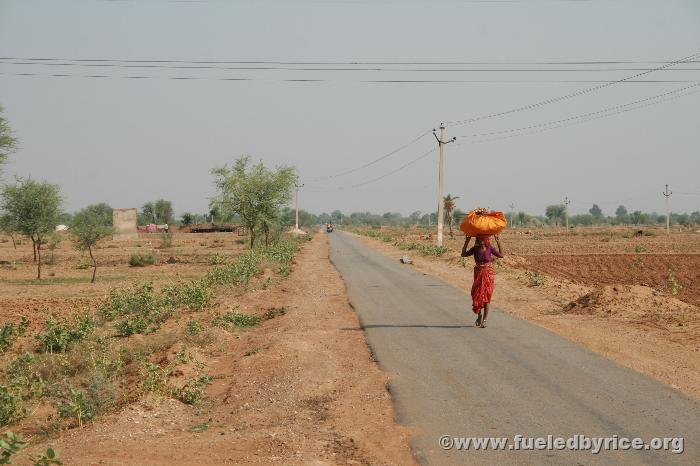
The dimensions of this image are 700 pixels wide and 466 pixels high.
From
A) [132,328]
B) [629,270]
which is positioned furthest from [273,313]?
[629,270]

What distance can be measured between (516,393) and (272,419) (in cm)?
301

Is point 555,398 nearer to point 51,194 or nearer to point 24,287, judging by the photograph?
point 24,287

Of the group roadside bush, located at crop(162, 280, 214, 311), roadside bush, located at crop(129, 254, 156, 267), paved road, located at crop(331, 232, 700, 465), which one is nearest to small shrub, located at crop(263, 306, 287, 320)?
roadside bush, located at crop(162, 280, 214, 311)

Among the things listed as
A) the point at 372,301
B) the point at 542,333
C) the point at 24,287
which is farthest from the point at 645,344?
the point at 24,287

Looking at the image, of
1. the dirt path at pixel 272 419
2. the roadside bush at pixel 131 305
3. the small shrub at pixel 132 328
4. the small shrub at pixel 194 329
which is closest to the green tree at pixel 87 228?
the roadside bush at pixel 131 305

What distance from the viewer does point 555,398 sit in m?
7.63

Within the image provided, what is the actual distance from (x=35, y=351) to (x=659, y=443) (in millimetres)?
12483

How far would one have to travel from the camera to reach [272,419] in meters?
7.32

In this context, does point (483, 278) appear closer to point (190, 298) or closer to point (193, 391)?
point (193, 391)

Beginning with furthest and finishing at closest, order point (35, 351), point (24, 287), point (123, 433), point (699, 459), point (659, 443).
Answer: point (24, 287), point (35, 351), point (123, 433), point (659, 443), point (699, 459)

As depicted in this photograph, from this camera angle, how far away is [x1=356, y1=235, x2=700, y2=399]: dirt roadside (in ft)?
31.6

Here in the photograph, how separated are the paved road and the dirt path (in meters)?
0.41

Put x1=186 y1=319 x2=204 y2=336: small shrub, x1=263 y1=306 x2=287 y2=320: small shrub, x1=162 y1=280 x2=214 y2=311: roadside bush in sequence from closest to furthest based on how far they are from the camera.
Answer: x1=186 y1=319 x2=204 y2=336: small shrub < x1=263 y1=306 x2=287 y2=320: small shrub < x1=162 y1=280 x2=214 y2=311: roadside bush

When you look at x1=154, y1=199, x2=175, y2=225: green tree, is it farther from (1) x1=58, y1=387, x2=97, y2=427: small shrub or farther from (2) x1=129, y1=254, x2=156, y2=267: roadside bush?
(1) x1=58, y1=387, x2=97, y2=427: small shrub
